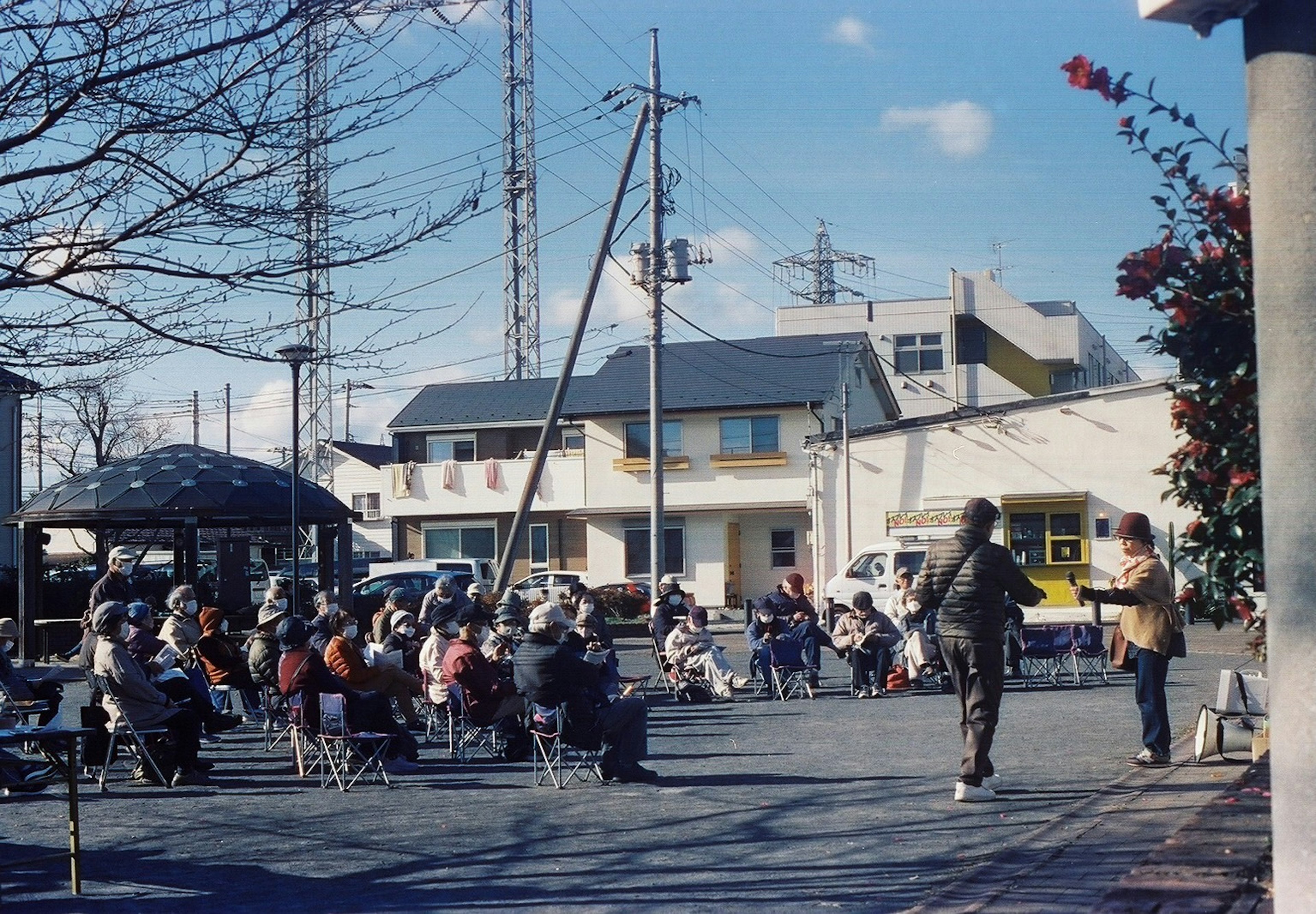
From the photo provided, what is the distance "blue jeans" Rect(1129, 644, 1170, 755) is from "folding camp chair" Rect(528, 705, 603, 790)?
3949mm

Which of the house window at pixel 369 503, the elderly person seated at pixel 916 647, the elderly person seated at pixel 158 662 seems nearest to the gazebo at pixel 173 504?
the elderly person seated at pixel 916 647

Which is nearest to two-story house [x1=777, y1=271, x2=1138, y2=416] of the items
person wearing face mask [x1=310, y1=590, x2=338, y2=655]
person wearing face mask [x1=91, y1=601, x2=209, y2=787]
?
person wearing face mask [x1=310, y1=590, x2=338, y2=655]

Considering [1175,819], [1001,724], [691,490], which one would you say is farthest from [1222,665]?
[691,490]

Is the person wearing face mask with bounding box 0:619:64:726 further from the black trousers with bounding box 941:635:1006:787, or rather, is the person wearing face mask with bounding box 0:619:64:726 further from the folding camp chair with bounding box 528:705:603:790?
the black trousers with bounding box 941:635:1006:787

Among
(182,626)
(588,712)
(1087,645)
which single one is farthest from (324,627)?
(1087,645)

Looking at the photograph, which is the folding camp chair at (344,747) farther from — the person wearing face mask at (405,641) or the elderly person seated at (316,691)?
the person wearing face mask at (405,641)

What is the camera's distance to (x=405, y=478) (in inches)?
1890

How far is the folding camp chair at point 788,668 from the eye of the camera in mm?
17859

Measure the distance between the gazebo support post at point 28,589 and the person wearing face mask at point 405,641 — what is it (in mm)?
11969

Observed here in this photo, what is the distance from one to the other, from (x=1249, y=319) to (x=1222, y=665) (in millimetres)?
14278

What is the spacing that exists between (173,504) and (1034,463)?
1944 cm

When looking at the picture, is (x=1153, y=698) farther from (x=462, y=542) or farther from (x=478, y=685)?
(x=462, y=542)

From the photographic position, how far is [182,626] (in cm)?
1454

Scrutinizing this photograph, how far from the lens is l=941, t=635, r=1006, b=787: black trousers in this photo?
9.11 metres
